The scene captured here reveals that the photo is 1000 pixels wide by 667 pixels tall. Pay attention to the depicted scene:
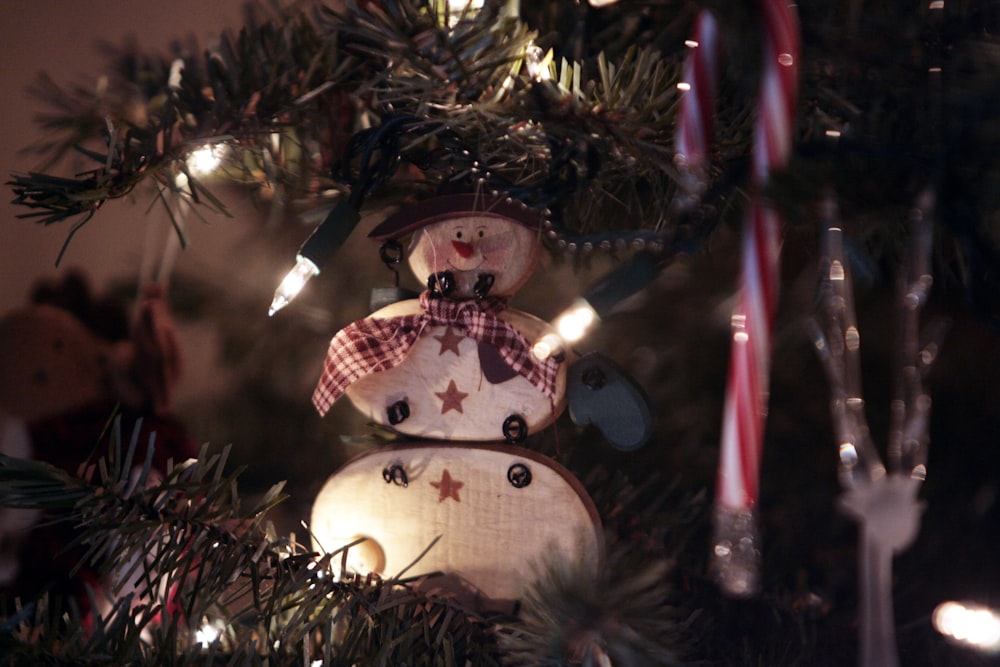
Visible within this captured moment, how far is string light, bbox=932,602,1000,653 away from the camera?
46cm

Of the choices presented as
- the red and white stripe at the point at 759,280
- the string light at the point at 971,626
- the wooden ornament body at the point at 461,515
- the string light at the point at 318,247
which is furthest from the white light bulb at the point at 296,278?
the string light at the point at 971,626

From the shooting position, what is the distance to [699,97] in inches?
15.1

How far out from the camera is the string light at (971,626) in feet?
1.50

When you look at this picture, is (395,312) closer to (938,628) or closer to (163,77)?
(163,77)

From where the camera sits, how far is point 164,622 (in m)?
0.37

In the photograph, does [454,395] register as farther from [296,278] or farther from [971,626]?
[971,626]

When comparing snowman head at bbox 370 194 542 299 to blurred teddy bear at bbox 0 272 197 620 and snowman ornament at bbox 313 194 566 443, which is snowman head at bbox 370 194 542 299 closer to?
snowman ornament at bbox 313 194 566 443

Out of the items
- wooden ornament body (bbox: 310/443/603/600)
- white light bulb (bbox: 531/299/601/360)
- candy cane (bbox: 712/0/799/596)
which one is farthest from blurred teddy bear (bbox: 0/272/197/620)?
candy cane (bbox: 712/0/799/596)

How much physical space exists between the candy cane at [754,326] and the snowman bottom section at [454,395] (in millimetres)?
145

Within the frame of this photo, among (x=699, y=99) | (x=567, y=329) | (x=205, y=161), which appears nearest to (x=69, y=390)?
(x=205, y=161)

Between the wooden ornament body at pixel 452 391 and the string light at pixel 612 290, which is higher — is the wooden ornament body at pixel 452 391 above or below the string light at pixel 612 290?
below

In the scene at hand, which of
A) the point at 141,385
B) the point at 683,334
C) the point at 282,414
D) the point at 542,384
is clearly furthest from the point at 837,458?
the point at 141,385

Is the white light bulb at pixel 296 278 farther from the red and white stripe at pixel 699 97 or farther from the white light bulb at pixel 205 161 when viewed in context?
the red and white stripe at pixel 699 97

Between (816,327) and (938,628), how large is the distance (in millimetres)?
243
